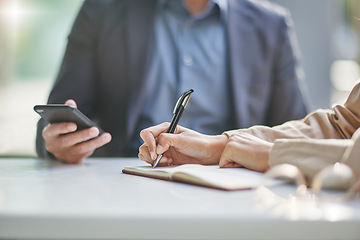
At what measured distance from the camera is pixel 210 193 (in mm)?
429

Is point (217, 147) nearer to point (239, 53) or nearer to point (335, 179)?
point (335, 179)

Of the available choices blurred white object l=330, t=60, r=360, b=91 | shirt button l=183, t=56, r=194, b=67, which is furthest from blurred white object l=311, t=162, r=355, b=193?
blurred white object l=330, t=60, r=360, b=91

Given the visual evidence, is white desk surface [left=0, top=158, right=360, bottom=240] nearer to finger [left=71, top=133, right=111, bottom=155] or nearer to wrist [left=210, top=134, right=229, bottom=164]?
wrist [left=210, top=134, right=229, bottom=164]

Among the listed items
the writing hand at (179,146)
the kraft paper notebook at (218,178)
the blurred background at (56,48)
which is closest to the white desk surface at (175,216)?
the kraft paper notebook at (218,178)

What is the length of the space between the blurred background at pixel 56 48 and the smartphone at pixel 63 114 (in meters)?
1.57

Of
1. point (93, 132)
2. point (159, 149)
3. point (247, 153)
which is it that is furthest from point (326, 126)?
point (93, 132)

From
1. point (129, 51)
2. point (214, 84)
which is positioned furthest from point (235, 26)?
point (129, 51)

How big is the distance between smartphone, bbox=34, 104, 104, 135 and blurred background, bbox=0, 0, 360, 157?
5.15 feet

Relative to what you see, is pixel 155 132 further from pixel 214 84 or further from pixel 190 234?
pixel 214 84

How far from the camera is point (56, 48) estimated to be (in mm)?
2711

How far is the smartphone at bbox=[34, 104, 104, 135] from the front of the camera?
72 cm

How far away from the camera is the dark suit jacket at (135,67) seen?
135 centimetres

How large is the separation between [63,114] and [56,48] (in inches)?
82.7

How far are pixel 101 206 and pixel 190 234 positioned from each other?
94 mm
